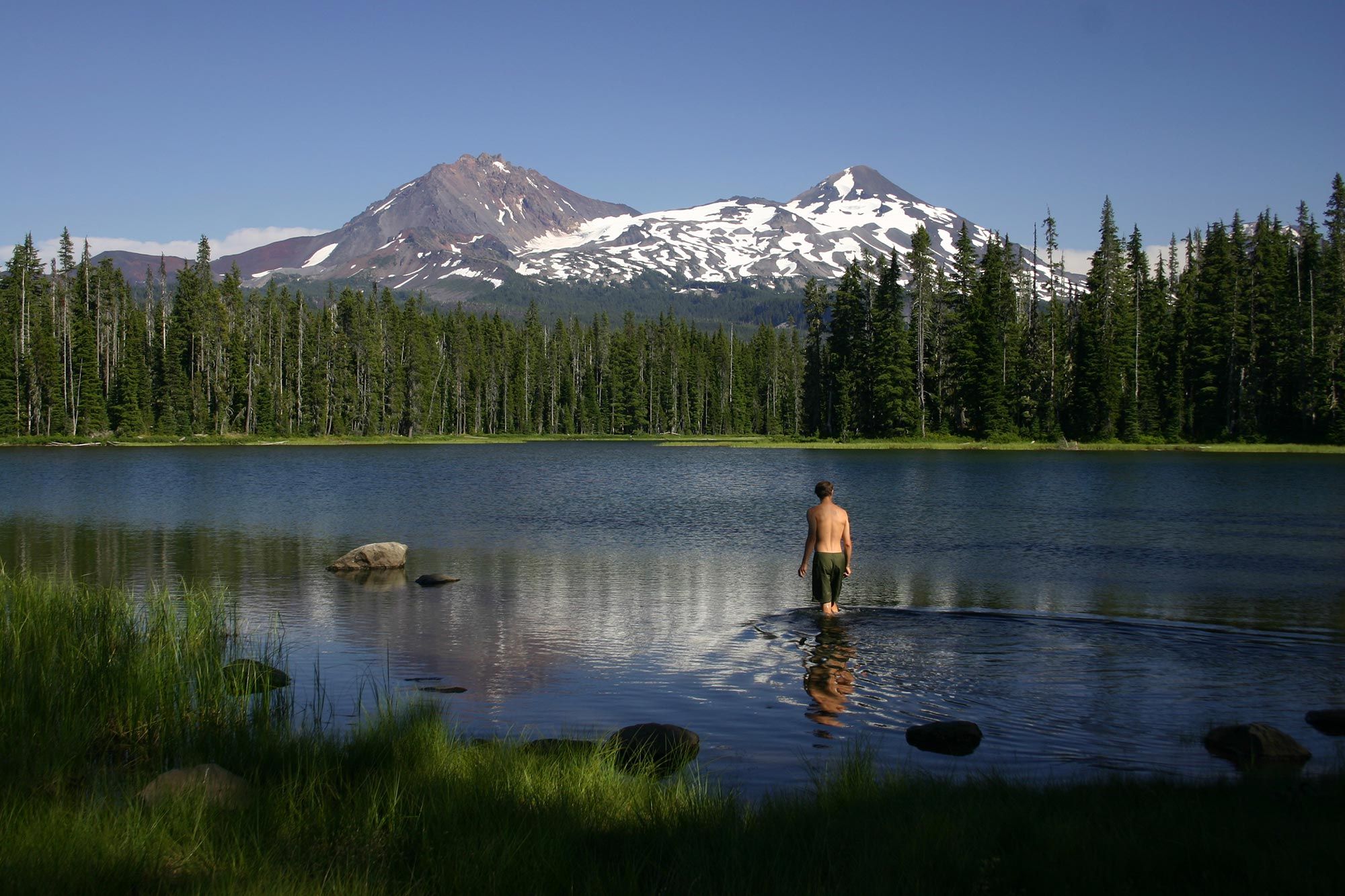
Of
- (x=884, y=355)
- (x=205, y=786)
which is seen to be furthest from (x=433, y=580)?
(x=884, y=355)

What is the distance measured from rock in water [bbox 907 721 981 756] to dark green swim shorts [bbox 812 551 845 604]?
8.30 m

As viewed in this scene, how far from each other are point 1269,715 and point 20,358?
130479 mm

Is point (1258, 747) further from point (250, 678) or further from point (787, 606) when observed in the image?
point (787, 606)

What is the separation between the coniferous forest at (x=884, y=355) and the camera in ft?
317

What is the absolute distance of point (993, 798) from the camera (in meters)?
8.01

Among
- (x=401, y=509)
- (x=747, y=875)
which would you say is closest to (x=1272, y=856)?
(x=747, y=875)

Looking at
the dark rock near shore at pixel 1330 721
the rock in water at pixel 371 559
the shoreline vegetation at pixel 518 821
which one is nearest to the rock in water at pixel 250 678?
the shoreline vegetation at pixel 518 821

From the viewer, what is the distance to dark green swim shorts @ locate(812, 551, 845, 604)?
1967cm

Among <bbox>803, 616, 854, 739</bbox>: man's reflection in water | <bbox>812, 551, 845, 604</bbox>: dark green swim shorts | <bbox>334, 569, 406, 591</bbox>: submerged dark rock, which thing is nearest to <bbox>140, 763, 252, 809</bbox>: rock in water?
<bbox>803, 616, 854, 739</bbox>: man's reflection in water

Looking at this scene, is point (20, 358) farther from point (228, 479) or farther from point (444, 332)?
point (228, 479)

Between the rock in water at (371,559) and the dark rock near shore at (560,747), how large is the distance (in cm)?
1687

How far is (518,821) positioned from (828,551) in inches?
524

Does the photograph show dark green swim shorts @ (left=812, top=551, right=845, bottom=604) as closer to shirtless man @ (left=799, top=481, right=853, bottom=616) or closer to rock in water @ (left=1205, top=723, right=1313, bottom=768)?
shirtless man @ (left=799, top=481, right=853, bottom=616)

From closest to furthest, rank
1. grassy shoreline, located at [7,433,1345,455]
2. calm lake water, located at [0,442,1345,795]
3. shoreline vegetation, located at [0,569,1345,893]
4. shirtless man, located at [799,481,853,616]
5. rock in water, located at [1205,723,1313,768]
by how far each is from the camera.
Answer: shoreline vegetation, located at [0,569,1345,893] → rock in water, located at [1205,723,1313,768] → calm lake water, located at [0,442,1345,795] → shirtless man, located at [799,481,853,616] → grassy shoreline, located at [7,433,1345,455]
